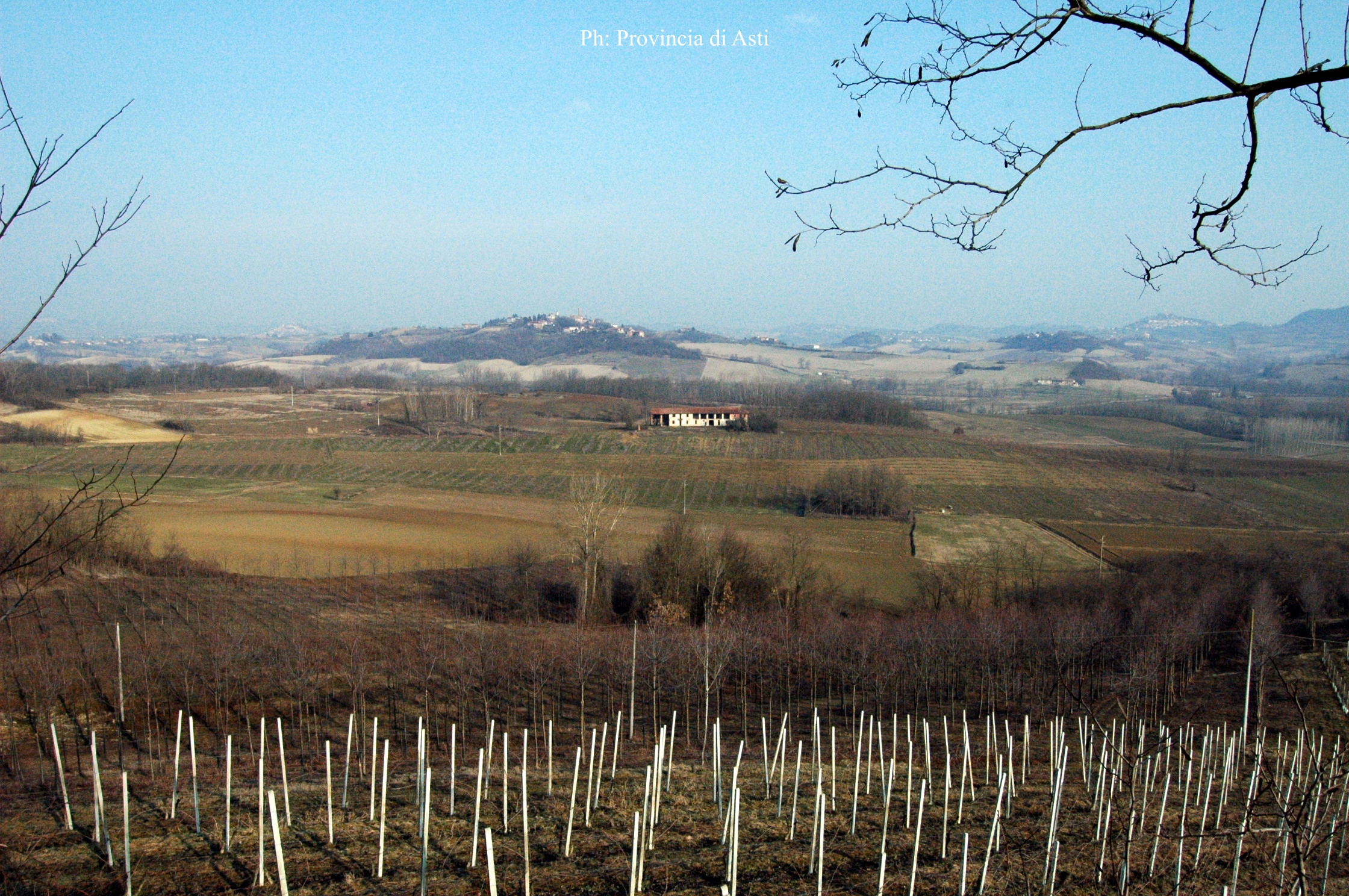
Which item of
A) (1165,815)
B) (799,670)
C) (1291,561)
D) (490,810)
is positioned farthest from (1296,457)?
(490,810)

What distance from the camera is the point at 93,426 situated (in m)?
56.9

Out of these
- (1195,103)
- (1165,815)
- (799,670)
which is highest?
(1195,103)

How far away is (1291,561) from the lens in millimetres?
30781

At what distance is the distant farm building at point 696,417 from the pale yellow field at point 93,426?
37.9 metres

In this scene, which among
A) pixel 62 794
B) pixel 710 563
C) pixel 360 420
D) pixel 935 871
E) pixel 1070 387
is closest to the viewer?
pixel 935 871

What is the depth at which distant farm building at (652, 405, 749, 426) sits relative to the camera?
75812 millimetres

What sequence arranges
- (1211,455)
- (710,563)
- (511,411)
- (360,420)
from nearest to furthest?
(710,563)
(1211,455)
(360,420)
(511,411)

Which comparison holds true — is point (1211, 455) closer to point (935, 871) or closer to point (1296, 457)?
point (1296, 457)

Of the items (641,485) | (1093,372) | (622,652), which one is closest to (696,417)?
(641,485)

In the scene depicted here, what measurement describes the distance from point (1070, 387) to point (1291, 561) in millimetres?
118993

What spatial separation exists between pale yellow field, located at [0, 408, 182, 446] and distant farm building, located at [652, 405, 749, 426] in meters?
37.9

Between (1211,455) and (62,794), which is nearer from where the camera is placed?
(62,794)

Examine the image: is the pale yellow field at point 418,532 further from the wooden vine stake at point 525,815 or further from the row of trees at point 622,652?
the wooden vine stake at point 525,815

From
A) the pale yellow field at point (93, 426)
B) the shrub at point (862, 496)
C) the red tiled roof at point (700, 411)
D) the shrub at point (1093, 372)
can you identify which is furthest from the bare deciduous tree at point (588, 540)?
the shrub at point (1093, 372)
